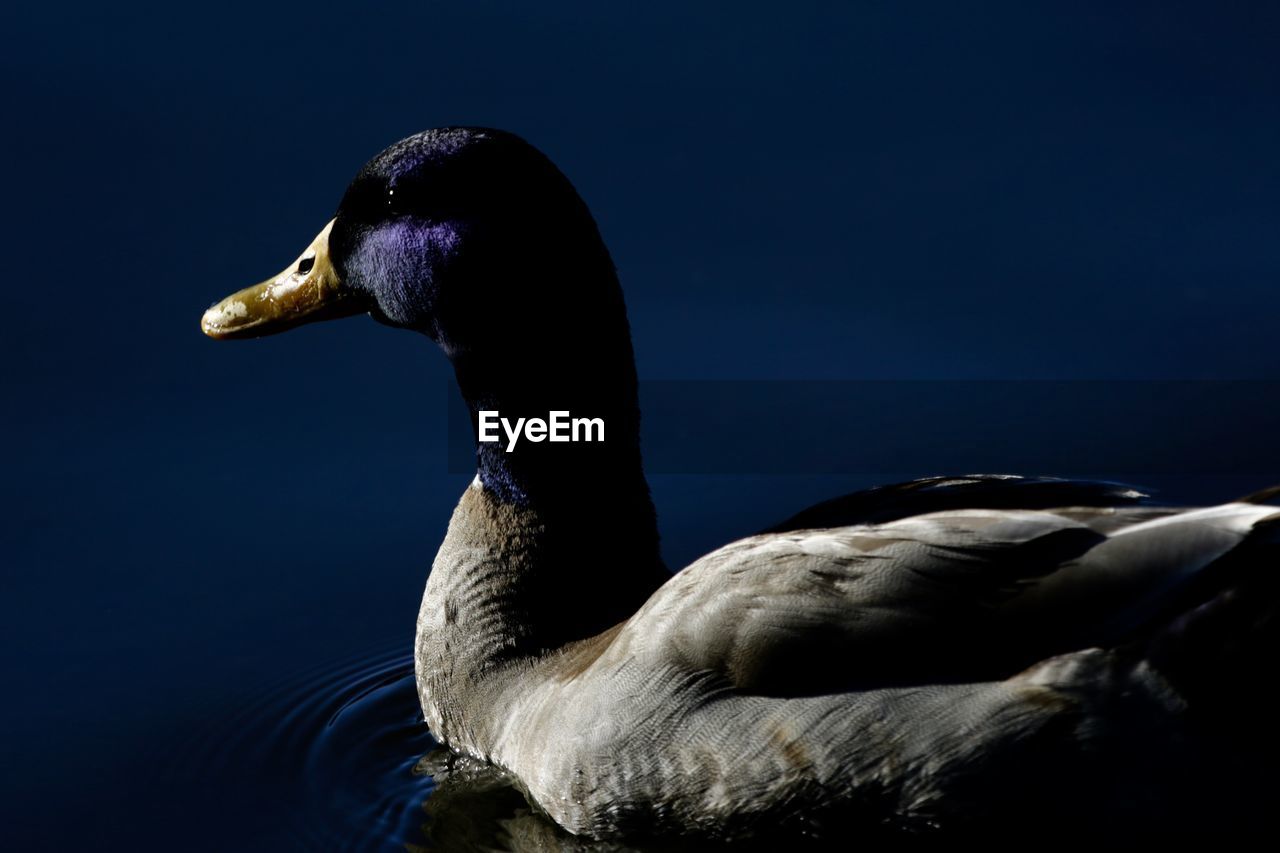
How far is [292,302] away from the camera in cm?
512

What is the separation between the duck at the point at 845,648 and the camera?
3887 mm

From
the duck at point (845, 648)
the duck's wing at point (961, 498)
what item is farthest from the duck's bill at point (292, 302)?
the duck's wing at point (961, 498)

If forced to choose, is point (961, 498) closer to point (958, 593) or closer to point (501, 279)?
point (958, 593)

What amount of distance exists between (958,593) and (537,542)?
52.4 inches

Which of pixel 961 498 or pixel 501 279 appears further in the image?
pixel 501 279

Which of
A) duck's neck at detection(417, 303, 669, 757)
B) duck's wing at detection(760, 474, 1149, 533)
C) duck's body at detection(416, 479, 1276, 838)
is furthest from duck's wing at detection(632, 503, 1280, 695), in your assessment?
duck's neck at detection(417, 303, 669, 757)

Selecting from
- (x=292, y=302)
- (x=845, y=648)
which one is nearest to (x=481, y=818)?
(x=845, y=648)

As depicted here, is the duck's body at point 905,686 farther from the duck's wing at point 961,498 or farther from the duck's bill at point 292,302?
the duck's bill at point 292,302

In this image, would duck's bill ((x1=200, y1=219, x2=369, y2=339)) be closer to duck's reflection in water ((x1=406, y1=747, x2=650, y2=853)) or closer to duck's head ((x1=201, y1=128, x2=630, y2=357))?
duck's head ((x1=201, y1=128, x2=630, y2=357))

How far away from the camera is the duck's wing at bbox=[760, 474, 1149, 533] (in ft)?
14.1

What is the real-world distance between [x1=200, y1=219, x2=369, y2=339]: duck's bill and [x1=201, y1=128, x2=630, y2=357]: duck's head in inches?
5.1

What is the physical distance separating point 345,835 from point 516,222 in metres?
1.59

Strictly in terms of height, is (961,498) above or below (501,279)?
below

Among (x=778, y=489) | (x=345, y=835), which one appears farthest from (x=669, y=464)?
(x=345, y=835)
